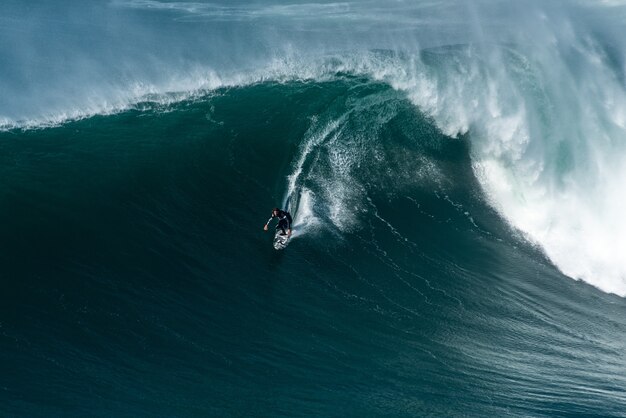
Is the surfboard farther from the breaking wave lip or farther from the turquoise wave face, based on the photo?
the breaking wave lip

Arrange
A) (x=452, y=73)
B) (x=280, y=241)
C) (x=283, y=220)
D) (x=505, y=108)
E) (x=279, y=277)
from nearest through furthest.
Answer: (x=279, y=277), (x=283, y=220), (x=280, y=241), (x=505, y=108), (x=452, y=73)

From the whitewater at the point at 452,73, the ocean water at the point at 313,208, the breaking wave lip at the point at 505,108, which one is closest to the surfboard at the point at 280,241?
the ocean water at the point at 313,208

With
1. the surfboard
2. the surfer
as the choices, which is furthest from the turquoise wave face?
the surfer

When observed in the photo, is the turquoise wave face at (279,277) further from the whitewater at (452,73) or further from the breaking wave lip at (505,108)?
the whitewater at (452,73)

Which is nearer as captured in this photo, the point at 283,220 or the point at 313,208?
the point at 283,220

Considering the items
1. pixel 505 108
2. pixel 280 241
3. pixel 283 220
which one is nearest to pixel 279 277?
pixel 280 241

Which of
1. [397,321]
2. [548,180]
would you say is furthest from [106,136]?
[548,180]

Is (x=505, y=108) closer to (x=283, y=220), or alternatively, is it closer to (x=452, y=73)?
(x=452, y=73)
